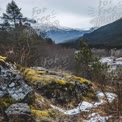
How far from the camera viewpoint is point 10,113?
9133 millimetres

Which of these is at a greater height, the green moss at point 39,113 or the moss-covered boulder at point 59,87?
the moss-covered boulder at point 59,87

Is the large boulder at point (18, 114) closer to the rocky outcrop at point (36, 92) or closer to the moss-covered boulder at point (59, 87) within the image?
the rocky outcrop at point (36, 92)

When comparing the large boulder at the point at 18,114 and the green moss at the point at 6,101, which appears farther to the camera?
the green moss at the point at 6,101

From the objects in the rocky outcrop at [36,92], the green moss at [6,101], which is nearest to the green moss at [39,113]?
the rocky outcrop at [36,92]

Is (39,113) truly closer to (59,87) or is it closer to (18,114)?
(18,114)

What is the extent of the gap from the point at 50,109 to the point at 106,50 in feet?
384

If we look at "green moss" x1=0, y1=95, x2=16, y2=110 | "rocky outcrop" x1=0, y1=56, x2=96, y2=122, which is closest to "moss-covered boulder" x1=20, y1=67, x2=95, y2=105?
"rocky outcrop" x1=0, y1=56, x2=96, y2=122

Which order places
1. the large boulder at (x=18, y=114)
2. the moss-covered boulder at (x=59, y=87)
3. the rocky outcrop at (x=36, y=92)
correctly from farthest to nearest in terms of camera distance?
the moss-covered boulder at (x=59, y=87) → the rocky outcrop at (x=36, y=92) → the large boulder at (x=18, y=114)

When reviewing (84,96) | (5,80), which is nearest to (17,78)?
(5,80)

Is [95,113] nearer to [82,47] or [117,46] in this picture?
[82,47]

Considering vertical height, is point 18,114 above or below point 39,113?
above

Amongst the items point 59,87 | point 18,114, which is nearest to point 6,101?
point 18,114

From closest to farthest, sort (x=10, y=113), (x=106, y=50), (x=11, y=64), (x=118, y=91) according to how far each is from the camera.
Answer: (x=118, y=91) < (x=10, y=113) < (x=11, y=64) < (x=106, y=50)

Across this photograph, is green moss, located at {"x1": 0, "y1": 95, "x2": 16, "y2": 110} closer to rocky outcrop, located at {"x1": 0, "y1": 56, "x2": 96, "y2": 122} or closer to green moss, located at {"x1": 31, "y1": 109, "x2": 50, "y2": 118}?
rocky outcrop, located at {"x1": 0, "y1": 56, "x2": 96, "y2": 122}
